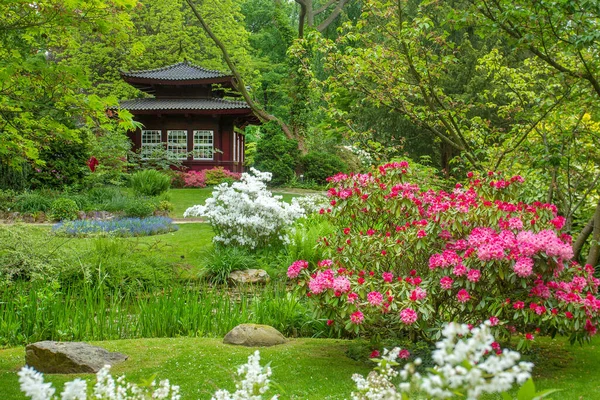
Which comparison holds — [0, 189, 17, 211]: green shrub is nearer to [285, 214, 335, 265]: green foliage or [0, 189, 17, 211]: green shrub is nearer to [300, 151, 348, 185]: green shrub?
[285, 214, 335, 265]: green foliage

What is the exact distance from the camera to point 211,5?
2997 centimetres

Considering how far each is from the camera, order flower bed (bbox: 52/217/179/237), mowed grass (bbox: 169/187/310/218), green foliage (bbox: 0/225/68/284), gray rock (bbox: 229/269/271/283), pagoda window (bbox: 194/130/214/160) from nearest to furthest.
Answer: green foliage (bbox: 0/225/68/284) → gray rock (bbox: 229/269/271/283) → flower bed (bbox: 52/217/179/237) → mowed grass (bbox: 169/187/310/218) → pagoda window (bbox: 194/130/214/160)

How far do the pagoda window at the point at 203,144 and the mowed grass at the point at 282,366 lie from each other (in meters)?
20.6

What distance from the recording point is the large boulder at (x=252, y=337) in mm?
5492

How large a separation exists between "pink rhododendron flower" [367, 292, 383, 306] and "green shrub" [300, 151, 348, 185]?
58.6ft

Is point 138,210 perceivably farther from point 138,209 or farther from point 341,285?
point 341,285

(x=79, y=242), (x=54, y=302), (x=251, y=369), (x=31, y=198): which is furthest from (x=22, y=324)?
(x=31, y=198)

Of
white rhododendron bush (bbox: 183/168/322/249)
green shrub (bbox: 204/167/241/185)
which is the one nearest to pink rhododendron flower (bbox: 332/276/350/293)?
white rhododendron bush (bbox: 183/168/322/249)

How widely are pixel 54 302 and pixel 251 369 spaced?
504cm

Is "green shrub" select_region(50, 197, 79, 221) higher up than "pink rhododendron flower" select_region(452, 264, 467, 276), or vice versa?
"pink rhododendron flower" select_region(452, 264, 467, 276)

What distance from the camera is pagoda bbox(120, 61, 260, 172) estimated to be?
2530 centimetres

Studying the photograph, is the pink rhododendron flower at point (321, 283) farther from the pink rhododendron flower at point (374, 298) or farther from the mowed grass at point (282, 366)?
the mowed grass at point (282, 366)

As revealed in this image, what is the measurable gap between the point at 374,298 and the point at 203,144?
73.1 ft

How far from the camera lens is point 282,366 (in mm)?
4949
